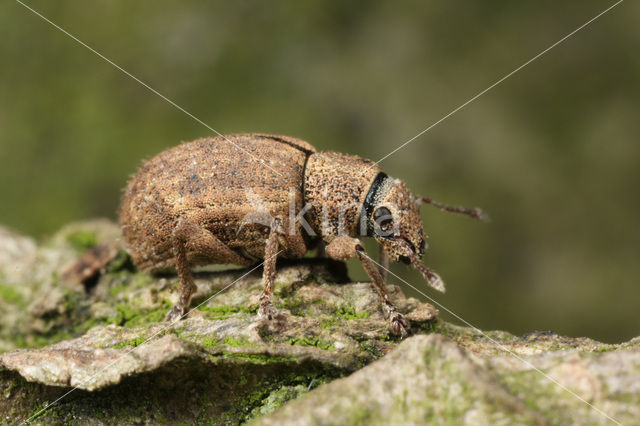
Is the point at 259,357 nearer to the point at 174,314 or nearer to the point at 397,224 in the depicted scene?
the point at 174,314

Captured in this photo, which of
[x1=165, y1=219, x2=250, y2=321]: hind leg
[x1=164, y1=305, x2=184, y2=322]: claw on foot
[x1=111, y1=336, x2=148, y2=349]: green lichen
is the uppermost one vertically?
[x1=165, y1=219, x2=250, y2=321]: hind leg

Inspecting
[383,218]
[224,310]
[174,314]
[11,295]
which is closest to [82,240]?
[11,295]

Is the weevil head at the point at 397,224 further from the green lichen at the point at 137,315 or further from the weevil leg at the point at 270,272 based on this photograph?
the green lichen at the point at 137,315

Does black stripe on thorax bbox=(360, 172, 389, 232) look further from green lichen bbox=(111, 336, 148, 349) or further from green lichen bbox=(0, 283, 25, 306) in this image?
green lichen bbox=(0, 283, 25, 306)

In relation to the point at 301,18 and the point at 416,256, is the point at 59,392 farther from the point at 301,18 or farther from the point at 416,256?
the point at 301,18

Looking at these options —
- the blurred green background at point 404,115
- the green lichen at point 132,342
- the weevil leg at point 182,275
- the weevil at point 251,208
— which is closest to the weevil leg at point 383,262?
the weevil at point 251,208

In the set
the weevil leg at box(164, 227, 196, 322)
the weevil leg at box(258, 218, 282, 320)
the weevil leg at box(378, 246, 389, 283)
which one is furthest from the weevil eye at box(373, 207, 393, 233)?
the weevil leg at box(164, 227, 196, 322)
